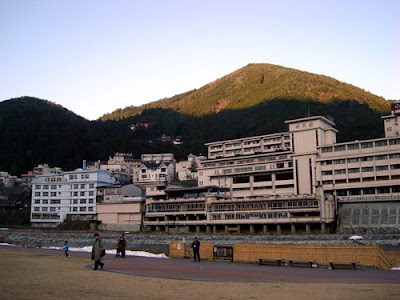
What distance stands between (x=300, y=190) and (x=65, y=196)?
2048 inches

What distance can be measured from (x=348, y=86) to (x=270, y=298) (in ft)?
615

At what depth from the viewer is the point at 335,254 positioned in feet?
77.2

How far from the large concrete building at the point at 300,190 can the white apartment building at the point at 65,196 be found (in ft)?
54.1

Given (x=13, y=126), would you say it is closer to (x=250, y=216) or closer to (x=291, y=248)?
(x=250, y=216)

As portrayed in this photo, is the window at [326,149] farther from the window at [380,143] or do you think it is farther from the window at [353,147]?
the window at [380,143]

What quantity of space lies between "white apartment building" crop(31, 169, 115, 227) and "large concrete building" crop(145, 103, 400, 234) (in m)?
16.5

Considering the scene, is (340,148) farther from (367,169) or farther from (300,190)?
(300,190)

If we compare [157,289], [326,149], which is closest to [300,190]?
[326,149]

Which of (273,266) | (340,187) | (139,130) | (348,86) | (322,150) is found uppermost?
(348,86)

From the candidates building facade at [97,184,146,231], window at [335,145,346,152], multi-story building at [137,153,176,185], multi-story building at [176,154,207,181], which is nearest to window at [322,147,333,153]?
window at [335,145,346,152]

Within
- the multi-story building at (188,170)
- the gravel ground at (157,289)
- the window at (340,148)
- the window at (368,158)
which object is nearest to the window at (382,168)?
the window at (368,158)

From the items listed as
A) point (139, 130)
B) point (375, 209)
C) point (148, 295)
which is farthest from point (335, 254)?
point (139, 130)

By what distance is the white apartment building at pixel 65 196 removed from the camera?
90375 mm

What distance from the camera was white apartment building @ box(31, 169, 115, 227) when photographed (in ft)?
297
